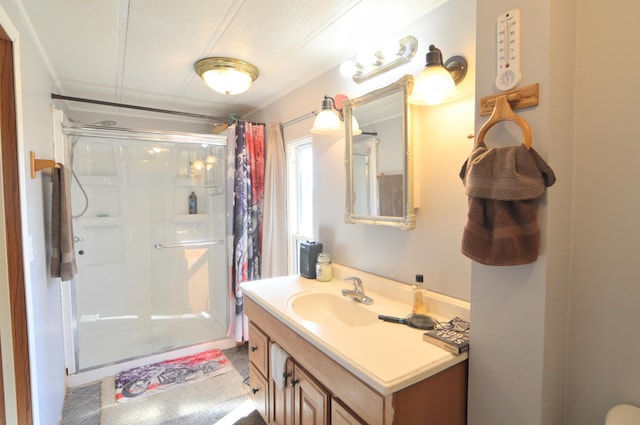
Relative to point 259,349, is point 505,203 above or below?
above

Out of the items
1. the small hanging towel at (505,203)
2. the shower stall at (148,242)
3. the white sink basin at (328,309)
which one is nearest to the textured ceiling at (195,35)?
the shower stall at (148,242)

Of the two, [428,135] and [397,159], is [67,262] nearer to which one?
[397,159]

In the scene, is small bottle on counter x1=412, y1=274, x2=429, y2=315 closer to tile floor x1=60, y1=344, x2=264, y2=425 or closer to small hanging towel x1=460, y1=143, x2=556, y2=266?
small hanging towel x1=460, y1=143, x2=556, y2=266

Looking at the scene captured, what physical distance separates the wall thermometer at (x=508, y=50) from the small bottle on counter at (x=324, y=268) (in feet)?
4.22

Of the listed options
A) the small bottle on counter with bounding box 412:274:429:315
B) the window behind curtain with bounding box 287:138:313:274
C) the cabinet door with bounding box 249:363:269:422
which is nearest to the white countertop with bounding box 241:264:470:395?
the small bottle on counter with bounding box 412:274:429:315

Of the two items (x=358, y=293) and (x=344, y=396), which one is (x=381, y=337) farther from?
(x=358, y=293)

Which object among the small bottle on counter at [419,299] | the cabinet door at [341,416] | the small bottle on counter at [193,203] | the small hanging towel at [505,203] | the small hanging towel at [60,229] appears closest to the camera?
the small hanging towel at [505,203]

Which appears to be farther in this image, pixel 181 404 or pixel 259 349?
pixel 181 404

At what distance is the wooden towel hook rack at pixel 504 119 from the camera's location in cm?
83

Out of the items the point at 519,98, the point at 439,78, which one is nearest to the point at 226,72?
the point at 439,78

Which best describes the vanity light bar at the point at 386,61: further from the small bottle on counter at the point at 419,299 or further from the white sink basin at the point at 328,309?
the white sink basin at the point at 328,309

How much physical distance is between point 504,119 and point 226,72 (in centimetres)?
165

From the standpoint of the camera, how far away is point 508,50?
890mm

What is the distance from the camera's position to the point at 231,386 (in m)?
2.20
